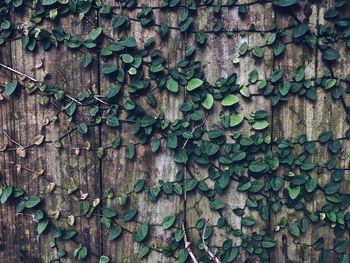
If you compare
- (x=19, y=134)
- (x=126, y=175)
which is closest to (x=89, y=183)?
(x=126, y=175)

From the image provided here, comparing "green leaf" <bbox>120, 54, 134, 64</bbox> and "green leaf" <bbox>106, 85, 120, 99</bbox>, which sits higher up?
"green leaf" <bbox>120, 54, 134, 64</bbox>

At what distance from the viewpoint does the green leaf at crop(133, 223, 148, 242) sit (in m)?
2.07

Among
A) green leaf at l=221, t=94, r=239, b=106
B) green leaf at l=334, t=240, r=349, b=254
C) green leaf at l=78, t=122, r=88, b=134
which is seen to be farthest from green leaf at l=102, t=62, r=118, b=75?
green leaf at l=334, t=240, r=349, b=254

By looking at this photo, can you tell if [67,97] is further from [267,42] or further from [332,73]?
[332,73]

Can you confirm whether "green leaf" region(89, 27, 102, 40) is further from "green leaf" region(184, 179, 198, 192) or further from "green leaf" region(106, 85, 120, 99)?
"green leaf" region(184, 179, 198, 192)

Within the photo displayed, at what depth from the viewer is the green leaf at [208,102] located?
78.2 inches

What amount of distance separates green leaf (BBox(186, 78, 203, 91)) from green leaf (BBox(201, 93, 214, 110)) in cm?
6

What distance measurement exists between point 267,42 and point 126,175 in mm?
768

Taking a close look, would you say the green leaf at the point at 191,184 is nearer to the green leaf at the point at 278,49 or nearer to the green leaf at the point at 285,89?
the green leaf at the point at 285,89

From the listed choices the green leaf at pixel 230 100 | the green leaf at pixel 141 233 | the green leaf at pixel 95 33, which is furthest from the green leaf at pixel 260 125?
the green leaf at pixel 95 33

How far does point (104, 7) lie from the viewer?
198 cm

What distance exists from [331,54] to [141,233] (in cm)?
103

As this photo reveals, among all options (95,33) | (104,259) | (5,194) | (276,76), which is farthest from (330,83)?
(5,194)

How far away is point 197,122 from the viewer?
6.62 ft
